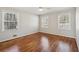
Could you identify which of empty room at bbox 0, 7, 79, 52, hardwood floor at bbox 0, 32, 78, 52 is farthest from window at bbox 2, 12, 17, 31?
hardwood floor at bbox 0, 32, 78, 52

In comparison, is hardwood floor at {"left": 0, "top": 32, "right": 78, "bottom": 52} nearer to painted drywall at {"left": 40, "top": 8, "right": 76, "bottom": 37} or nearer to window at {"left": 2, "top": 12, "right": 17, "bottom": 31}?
painted drywall at {"left": 40, "top": 8, "right": 76, "bottom": 37}

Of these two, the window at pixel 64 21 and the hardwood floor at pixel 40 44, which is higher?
the window at pixel 64 21

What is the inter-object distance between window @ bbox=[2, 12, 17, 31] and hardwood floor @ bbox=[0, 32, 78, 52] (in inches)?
5.8

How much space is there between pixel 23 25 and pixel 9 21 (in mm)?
155

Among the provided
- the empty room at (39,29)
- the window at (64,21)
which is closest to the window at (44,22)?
the empty room at (39,29)

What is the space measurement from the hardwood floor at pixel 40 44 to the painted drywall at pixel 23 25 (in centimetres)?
5

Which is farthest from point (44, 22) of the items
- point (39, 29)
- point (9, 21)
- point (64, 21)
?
point (9, 21)

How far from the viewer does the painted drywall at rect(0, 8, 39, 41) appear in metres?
0.90

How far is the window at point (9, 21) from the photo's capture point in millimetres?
894

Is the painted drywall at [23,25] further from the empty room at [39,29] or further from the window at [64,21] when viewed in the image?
the window at [64,21]

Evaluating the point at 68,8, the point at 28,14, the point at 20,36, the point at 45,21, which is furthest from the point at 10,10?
the point at 68,8

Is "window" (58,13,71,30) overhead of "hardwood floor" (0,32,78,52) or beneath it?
overhead
